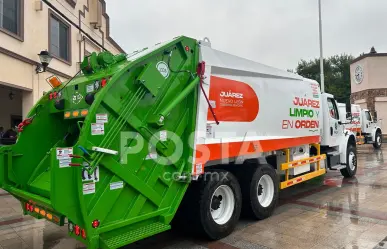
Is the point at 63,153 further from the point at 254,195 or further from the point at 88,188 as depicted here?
the point at 254,195

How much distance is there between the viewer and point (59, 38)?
1163cm

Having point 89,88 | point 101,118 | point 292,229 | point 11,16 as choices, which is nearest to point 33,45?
point 11,16

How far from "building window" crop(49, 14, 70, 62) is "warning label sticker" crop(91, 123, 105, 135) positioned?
8.62 metres

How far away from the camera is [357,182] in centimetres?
917

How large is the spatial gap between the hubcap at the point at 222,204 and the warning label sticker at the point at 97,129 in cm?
206

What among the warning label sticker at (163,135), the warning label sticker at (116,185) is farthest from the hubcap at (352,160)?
the warning label sticker at (116,185)

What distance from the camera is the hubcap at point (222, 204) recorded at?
484 centimetres

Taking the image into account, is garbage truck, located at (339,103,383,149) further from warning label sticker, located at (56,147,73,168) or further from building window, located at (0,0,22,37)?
warning label sticker, located at (56,147,73,168)

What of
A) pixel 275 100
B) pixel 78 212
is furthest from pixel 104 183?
pixel 275 100

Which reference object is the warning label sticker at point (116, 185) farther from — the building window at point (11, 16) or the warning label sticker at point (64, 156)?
the building window at point (11, 16)

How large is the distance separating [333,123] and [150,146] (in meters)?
6.59

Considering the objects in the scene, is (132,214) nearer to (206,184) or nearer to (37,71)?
(206,184)

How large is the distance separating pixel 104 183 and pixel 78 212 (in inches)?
15.3

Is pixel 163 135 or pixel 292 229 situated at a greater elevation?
pixel 163 135
